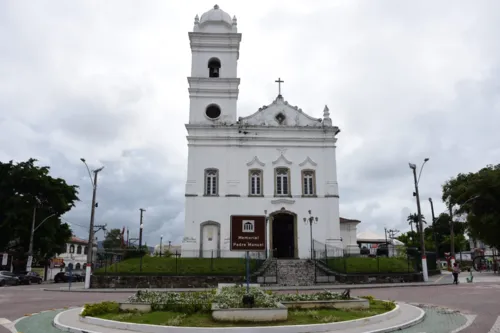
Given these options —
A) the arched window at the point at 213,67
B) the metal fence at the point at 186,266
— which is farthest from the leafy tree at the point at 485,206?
the arched window at the point at 213,67

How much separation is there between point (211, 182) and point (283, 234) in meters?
7.15

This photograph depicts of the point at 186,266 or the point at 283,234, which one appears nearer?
the point at 186,266

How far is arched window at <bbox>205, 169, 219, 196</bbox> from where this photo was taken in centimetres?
3550

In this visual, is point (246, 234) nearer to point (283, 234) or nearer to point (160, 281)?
point (160, 281)

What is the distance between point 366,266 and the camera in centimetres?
2936

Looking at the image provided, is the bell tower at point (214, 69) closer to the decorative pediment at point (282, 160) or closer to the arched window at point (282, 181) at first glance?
the decorative pediment at point (282, 160)

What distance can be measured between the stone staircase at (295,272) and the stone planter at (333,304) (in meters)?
14.9

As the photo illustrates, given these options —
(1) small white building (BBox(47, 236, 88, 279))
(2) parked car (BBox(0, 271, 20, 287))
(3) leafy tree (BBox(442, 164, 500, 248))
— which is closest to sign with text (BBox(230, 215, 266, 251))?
(2) parked car (BBox(0, 271, 20, 287))

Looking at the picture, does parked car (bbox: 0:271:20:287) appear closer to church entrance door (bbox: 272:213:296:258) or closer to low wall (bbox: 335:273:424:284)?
church entrance door (bbox: 272:213:296:258)

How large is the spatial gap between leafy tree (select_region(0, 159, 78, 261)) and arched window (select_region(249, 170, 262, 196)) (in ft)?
60.1

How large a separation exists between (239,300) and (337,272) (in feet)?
60.6

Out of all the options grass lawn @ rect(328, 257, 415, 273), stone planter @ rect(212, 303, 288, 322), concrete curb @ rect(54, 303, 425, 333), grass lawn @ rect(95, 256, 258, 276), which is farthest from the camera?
grass lawn @ rect(328, 257, 415, 273)

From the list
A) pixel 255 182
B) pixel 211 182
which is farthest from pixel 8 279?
pixel 255 182

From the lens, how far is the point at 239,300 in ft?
38.9
